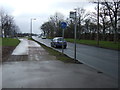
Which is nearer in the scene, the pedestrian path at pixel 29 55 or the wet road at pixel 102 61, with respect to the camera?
the wet road at pixel 102 61

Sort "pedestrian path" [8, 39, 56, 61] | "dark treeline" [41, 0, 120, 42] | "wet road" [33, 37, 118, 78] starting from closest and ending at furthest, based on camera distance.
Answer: "wet road" [33, 37, 118, 78], "pedestrian path" [8, 39, 56, 61], "dark treeline" [41, 0, 120, 42]

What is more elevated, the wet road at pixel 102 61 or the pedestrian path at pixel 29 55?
the pedestrian path at pixel 29 55

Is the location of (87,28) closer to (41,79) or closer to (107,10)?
(107,10)

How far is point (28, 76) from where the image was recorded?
7.86 meters

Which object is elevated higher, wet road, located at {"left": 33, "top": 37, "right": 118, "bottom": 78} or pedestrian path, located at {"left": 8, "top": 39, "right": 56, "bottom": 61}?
pedestrian path, located at {"left": 8, "top": 39, "right": 56, "bottom": 61}

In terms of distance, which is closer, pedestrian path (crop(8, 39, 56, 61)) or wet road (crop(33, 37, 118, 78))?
wet road (crop(33, 37, 118, 78))

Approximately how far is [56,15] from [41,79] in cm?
8028

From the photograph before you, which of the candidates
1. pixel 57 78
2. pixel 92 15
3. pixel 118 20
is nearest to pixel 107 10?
pixel 118 20

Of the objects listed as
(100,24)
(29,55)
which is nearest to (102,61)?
(29,55)

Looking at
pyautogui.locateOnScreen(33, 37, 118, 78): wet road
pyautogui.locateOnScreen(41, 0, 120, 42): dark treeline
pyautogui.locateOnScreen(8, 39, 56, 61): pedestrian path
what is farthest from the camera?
pyautogui.locateOnScreen(41, 0, 120, 42): dark treeline

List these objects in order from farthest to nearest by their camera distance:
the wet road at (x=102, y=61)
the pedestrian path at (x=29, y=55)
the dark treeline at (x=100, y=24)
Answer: the dark treeline at (x=100, y=24), the pedestrian path at (x=29, y=55), the wet road at (x=102, y=61)

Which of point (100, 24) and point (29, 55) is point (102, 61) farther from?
point (100, 24)

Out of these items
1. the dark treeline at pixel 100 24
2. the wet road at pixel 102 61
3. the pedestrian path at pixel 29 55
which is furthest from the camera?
the dark treeline at pixel 100 24

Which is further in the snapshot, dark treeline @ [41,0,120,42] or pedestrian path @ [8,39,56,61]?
dark treeline @ [41,0,120,42]
